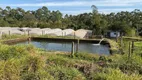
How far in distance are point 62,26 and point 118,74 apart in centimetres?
2795

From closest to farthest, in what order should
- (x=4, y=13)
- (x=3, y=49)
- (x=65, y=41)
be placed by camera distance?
(x=3, y=49) → (x=65, y=41) → (x=4, y=13)

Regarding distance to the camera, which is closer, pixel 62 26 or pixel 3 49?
pixel 3 49

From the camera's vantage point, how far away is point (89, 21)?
2822 centimetres

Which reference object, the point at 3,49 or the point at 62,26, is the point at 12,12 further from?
the point at 3,49

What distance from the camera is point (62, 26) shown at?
32719mm

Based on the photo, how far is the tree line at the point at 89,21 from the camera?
26.2 m

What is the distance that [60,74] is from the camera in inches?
209

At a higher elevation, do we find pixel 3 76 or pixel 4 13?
pixel 4 13

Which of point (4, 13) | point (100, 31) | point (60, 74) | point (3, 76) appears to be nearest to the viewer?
point (3, 76)

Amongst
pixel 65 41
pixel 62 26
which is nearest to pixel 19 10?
pixel 62 26

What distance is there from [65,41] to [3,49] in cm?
1396

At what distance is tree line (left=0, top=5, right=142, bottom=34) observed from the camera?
86.0ft

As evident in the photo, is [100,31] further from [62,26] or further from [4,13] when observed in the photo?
[4,13]

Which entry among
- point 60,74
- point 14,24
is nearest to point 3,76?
point 60,74
